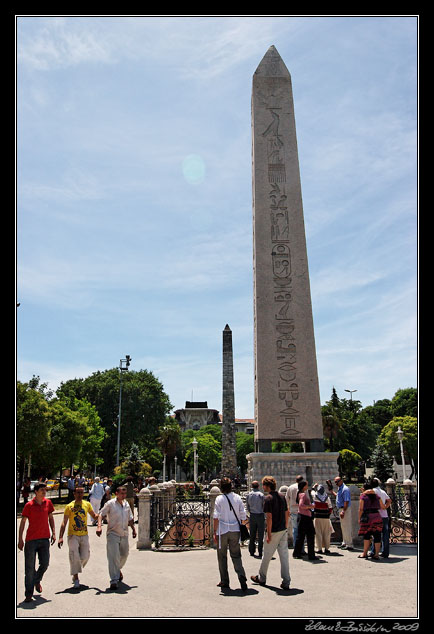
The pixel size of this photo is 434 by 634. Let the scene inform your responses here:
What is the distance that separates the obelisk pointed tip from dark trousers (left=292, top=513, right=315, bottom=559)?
45.6ft

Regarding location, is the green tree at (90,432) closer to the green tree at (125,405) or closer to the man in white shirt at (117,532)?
the green tree at (125,405)

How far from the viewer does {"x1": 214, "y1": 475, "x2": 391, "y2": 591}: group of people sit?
22.3 ft

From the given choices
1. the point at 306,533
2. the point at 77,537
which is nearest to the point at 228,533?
the point at 77,537

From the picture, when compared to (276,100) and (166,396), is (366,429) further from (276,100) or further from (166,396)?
(276,100)

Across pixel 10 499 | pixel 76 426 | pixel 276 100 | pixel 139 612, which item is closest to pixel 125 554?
pixel 139 612

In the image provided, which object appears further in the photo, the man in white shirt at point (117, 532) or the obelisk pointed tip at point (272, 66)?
the obelisk pointed tip at point (272, 66)

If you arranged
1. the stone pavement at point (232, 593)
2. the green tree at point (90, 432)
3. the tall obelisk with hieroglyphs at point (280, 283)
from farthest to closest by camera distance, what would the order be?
1. the green tree at point (90, 432)
2. the tall obelisk with hieroglyphs at point (280, 283)
3. the stone pavement at point (232, 593)

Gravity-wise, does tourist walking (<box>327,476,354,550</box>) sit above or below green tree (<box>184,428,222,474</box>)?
above

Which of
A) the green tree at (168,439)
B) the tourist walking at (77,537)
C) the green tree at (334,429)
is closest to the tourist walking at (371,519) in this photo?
the tourist walking at (77,537)

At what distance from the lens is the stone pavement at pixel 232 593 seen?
5746mm

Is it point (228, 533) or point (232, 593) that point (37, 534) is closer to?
point (228, 533)

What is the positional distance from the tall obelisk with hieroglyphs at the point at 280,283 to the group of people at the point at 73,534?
631cm

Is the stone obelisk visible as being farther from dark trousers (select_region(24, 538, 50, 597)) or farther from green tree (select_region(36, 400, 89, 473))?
dark trousers (select_region(24, 538, 50, 597))

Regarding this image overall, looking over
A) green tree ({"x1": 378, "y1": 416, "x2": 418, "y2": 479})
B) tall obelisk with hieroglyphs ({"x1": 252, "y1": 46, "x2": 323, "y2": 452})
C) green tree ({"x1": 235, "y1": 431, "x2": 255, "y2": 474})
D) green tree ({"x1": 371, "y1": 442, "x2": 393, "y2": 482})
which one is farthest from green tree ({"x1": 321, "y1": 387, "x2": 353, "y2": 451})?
tall obelisk with hieroglyphs ({"x1": 252, "y1": 46, "x2": 323, "y2": 452})
